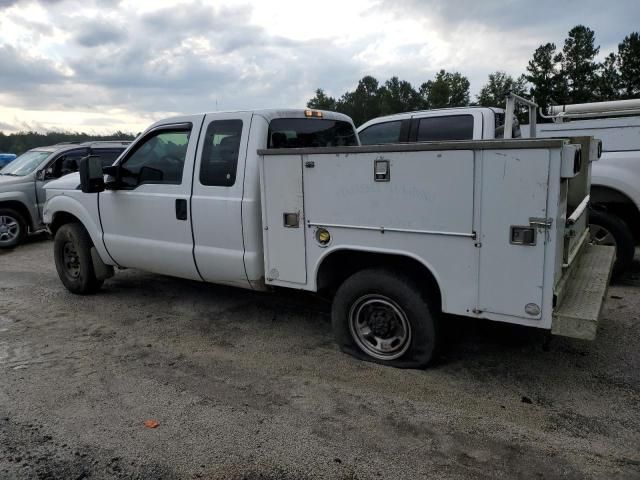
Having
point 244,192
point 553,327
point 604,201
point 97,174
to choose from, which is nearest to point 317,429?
point 553,327

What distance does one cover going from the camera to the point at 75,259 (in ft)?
21.0

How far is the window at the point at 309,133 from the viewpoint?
15.4 ft

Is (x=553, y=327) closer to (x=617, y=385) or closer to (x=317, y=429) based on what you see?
(x=617, y=385)

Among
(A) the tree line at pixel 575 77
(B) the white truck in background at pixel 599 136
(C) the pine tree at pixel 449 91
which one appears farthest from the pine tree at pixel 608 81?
(B) the white truck in background at pixel 599 136

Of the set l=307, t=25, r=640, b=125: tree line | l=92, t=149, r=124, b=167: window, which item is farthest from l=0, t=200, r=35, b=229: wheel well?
l=307, t=25, r=640, b=125: tree line

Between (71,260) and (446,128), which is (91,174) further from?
(446,128)

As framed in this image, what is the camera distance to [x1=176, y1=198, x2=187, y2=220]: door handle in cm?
495

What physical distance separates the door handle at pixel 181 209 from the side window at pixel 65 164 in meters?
7.01

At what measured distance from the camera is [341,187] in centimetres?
390

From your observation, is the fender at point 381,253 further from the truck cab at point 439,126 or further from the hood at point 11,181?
the hood at point 11,181

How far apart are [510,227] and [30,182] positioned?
9.91m

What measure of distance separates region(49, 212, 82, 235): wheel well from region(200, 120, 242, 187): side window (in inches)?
96.5

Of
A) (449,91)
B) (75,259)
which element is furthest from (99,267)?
(449,91)

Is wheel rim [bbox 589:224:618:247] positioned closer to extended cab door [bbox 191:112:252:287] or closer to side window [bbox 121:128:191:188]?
extended cab door [bbox 191:112:252:287]
